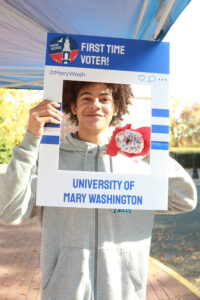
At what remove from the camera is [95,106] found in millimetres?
1547

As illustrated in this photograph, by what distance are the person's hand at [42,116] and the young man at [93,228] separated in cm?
11

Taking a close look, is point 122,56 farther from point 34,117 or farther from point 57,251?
point 57,251

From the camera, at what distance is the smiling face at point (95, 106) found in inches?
60.5

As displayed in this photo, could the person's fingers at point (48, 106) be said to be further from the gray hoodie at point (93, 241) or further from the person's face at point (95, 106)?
the gray hoodie at point (93, 241)

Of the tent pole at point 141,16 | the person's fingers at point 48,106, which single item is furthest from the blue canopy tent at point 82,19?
the person's fingers at point 48,106

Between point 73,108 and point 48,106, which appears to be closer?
point 48,106

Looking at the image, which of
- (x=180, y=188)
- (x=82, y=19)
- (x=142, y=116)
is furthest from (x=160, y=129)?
(x=82, y=19)

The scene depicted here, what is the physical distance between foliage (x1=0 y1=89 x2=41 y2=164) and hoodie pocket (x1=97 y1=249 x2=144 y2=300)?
16073mm

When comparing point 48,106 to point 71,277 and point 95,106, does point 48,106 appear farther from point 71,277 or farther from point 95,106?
point 71,277

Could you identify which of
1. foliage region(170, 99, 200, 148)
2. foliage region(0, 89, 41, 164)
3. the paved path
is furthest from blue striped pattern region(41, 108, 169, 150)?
foliage region(170, 99, 200, 148)

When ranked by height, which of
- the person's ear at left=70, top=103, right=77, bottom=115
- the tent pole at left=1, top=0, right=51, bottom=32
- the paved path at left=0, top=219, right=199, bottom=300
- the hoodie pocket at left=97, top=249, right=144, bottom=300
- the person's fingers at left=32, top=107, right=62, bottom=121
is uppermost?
the tent pole at left=1, top=0, right=51, bottom=32

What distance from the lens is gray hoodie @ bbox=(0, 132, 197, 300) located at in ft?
5.12

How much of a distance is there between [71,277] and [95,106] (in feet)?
2.80

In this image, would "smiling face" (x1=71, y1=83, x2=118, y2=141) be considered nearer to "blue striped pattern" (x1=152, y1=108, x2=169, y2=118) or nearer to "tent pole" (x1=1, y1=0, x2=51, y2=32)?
"blue striped pattern" (x1=152, y1=108, x2=169, y2=118)
